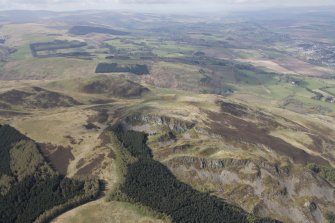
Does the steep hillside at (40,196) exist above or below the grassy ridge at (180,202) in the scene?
above

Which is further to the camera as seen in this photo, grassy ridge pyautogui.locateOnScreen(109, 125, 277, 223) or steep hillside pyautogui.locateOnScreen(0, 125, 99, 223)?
grassy ridge pyautogui.locateOnScreen(109, 125, 277, 223)

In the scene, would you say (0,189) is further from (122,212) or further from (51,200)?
(122,212)

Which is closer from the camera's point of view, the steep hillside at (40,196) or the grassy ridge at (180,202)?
the steep hillside at (40,196)

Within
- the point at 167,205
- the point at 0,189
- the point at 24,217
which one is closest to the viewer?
the point at 24,217

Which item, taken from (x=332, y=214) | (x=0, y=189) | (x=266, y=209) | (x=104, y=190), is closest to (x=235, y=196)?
(x=266, y=209)

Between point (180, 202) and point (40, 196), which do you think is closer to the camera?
point (180, 202)

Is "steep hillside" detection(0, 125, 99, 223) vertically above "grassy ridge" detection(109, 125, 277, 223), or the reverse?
"steep hillside" detection(0, 125, 99, 223)

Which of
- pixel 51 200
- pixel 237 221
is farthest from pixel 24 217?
pixel 237 221

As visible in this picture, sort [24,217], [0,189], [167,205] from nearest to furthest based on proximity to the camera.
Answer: [24,217] < [167,205] < [0,189]

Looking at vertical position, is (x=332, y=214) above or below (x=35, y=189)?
below

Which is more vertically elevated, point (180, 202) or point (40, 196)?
point (40, 196)

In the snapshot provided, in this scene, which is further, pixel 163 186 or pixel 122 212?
pixel 163 186
